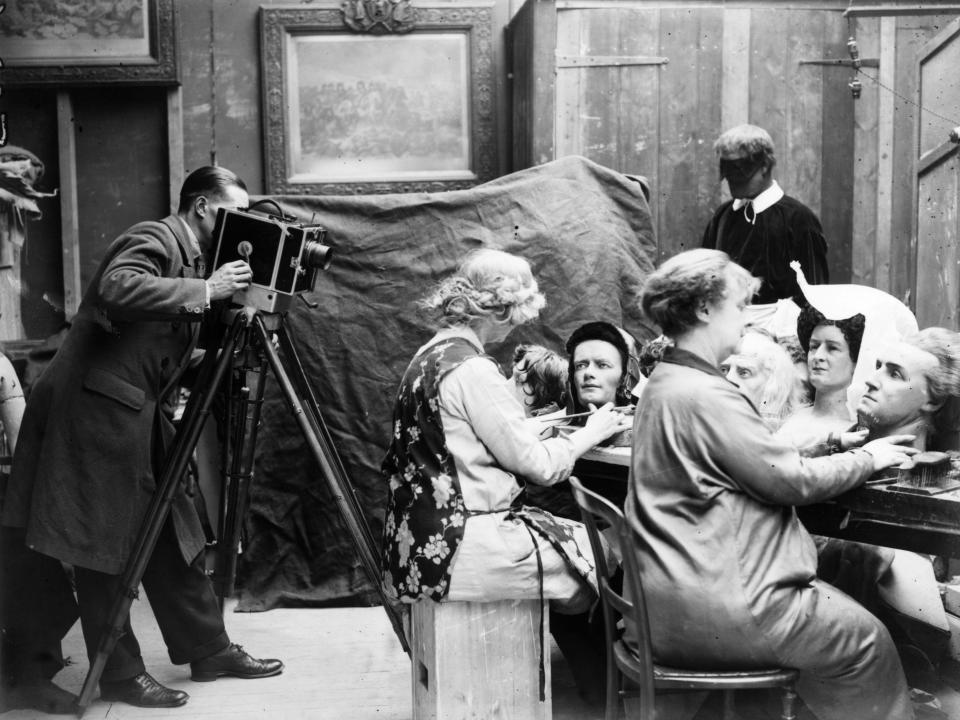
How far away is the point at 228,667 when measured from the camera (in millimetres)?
3869

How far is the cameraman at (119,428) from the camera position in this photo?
11.6 feet

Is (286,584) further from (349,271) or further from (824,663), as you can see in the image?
(824,663)

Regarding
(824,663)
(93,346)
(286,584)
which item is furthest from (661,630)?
(286,584)

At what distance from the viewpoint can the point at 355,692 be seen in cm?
371

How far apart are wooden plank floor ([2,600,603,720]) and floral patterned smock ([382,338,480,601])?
0.72m

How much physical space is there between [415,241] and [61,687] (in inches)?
86.4

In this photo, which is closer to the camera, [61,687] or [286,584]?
[61,687]

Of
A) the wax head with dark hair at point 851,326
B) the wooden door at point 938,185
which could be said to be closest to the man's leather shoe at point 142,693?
the wax head with dark hair at point 851,326

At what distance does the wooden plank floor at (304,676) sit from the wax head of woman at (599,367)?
946mm

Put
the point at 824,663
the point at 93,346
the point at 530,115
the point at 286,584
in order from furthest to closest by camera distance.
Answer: the point at 530,115 < the point at 286,584 < the point at 93,346 < the point at 824,663

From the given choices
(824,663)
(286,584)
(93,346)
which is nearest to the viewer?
(824,663)

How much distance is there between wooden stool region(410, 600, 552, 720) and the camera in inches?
119

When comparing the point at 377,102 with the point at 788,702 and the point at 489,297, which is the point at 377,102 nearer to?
the point at 489,297

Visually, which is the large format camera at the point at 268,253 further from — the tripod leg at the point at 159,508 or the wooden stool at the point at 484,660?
the wooden stool at the point at 484,660
